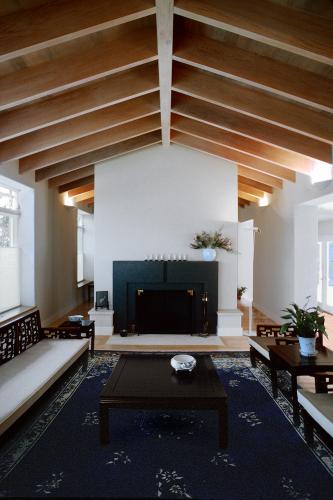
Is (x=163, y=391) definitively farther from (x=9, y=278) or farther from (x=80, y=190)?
(x=80, y=190)

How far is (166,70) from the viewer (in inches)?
141

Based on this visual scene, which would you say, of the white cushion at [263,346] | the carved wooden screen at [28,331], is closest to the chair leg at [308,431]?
the white cushion at [263,346]

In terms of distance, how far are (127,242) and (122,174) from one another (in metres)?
1.30

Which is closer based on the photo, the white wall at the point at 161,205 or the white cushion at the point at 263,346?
the white cushion at the point at 263,346

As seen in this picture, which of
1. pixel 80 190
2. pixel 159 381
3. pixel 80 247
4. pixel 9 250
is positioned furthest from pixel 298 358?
pixel 80 247

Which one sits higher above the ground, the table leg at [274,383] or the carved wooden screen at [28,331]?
the carved wooden screen at [28,331]

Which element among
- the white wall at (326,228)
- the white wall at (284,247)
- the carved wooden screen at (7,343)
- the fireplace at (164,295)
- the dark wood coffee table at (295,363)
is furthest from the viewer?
the white wall at (326,228)

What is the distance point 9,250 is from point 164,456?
4158mm

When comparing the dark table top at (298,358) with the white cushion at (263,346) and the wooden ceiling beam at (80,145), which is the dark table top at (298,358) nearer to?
the white cushion at (263,346)

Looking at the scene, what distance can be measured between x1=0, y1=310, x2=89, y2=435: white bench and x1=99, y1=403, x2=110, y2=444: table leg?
0.58 metres

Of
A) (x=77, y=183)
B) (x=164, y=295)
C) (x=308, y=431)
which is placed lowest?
(x=308, y=431)

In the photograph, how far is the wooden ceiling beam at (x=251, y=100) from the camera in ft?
13.2

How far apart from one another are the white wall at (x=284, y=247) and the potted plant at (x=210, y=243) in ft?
3.93

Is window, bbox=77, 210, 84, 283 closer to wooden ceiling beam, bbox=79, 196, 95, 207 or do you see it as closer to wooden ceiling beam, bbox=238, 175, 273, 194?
wooden ceiling beam, bbox=79, 196, 95, 207
